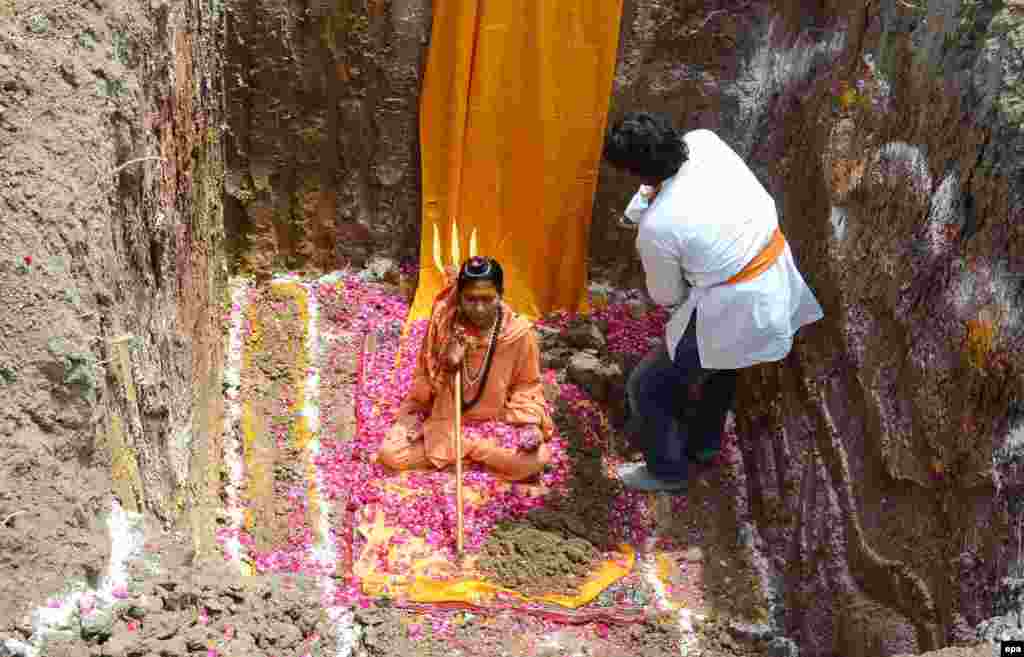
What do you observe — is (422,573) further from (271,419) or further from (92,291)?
(92,291)

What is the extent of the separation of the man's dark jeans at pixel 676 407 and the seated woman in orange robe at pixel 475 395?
0.47 meters

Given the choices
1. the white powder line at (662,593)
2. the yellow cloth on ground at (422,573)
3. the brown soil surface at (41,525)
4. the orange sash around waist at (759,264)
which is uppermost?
the orange sash around waist at (759,264)

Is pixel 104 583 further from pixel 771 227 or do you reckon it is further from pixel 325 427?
pixel 771 227

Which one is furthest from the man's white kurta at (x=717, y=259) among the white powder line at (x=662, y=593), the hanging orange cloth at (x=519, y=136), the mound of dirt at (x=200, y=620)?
the mound of dirt at (x=200, y=620)

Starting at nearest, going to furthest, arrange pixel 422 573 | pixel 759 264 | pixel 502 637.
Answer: pixel 502 637
pixel 759 264
pixel 422 573

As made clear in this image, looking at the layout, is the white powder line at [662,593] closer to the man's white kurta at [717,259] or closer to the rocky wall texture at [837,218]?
the rocky wall texture at [837,218]

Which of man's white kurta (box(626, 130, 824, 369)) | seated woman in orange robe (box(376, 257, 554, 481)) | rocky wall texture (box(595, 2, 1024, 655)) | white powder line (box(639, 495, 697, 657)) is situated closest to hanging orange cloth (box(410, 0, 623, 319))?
rocky wall texture (box(595, 2, 1024, 655))

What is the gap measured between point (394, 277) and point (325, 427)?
1.20 m

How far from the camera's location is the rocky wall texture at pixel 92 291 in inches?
110

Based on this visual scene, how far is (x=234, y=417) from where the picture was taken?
17.0 ft

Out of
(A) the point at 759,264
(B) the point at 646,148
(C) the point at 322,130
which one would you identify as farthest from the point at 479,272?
(C) the point at 322,130


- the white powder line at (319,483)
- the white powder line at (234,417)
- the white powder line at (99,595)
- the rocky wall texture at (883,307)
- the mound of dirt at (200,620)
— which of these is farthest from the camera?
the white powder line at (234,417)

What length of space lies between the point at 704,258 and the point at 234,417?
8.12 ft

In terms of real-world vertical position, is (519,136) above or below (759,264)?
above
